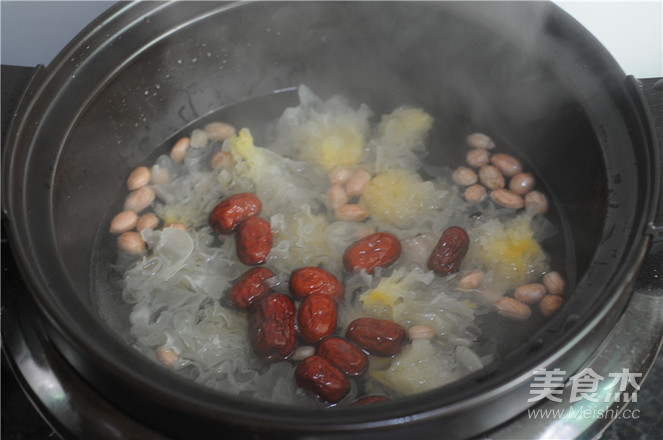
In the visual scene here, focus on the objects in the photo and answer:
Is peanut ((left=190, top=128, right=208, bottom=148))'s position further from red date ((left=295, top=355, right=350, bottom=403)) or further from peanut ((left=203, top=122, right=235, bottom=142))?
red date ((left=295, top=355, right=350, bottom=403))

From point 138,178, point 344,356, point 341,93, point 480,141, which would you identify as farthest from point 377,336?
point 341,93

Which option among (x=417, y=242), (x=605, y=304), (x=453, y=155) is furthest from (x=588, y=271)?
(x=453, y=155)

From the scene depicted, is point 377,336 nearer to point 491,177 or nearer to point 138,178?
point 491,177

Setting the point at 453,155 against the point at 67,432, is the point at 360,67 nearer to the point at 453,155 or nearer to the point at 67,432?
the point at 453,155

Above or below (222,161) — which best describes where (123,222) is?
below

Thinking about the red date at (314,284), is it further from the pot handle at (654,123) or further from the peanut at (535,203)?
the pot handle at (654,123)

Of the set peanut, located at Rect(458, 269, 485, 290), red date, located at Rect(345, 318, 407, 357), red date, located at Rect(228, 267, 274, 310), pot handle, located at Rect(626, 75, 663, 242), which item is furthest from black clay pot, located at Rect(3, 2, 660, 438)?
red date, located at Rect(228, 267, 274, 310)

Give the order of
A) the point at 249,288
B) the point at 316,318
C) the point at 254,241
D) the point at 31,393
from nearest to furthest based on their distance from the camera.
Answer: the point at 31,393 → the point at 316,318 → the point at 249,288 → the point at 254,241
